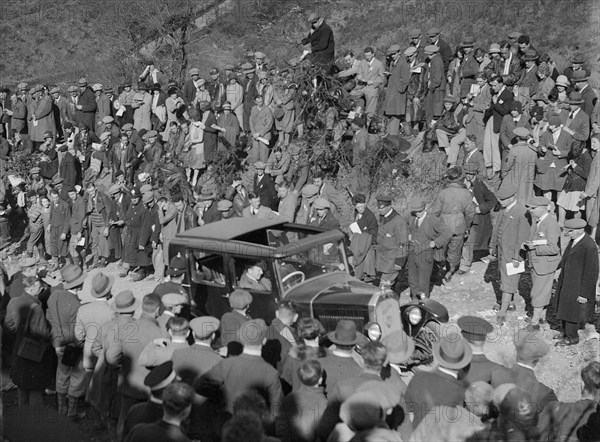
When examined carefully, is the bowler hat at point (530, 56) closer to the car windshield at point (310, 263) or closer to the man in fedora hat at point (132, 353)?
the car windshield at point (310, 263)

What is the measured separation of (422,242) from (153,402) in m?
6.27

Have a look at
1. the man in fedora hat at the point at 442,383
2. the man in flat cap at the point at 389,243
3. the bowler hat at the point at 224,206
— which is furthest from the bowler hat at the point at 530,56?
the man in fedora hat at the point at 442,383

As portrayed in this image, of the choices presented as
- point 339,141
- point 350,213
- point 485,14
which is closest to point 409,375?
point 350,213

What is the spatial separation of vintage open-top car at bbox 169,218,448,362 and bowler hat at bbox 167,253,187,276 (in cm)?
7

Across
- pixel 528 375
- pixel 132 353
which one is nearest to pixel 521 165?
pixel 528 375

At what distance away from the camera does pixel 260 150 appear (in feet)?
54.6

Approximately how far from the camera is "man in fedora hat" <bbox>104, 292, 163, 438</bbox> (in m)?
7.06

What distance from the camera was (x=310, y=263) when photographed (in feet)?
30.4

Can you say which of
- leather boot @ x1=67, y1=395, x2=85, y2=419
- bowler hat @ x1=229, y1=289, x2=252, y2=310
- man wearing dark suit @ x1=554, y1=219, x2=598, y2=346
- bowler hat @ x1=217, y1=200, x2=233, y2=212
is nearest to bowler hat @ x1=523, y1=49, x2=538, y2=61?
man wearing dark suit @ x1=554, y1=219, x2=598, y2=346

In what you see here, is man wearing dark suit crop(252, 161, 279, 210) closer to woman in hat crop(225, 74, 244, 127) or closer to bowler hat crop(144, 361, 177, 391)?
woman in hat crop(225, 74, 244, 127)

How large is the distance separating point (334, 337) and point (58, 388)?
148 inches

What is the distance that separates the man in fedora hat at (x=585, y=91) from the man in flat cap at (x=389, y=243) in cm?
474

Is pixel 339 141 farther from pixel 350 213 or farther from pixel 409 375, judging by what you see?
pixel 409 375

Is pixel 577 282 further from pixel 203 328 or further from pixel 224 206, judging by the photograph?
pixel 224 206
